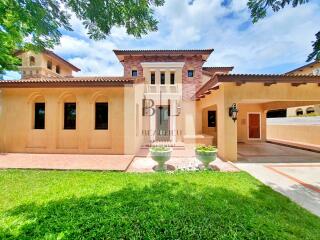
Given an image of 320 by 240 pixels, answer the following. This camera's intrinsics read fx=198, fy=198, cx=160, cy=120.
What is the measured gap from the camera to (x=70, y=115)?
13.0 meters

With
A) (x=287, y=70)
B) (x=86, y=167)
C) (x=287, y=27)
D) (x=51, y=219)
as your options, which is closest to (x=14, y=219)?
(x=51, y=219)

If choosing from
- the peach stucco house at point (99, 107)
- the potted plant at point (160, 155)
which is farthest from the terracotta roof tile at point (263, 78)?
the potted plant at point (160, 155)

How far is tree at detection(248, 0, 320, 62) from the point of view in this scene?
460 cm

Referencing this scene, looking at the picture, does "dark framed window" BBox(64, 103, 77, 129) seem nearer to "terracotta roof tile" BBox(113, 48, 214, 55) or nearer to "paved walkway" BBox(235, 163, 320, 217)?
"terracotta roof tile" BBox(113, 48, 214, 55)

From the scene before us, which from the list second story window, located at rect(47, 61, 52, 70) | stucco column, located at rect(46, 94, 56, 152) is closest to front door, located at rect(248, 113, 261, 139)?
stucco column, located at rect(46, 94, 56, 152)

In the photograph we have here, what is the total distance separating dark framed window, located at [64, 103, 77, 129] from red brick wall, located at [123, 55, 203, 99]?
7.88 meters

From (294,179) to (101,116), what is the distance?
10667mm

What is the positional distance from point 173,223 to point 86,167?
20.7 ft

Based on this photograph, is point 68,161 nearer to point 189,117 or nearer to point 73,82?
point 73,82

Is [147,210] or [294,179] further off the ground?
[147,210]

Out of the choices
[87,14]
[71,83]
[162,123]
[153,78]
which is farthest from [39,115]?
[87,14]

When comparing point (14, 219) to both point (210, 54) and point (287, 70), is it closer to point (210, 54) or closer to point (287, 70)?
point (210, 54)

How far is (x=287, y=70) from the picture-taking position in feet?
113

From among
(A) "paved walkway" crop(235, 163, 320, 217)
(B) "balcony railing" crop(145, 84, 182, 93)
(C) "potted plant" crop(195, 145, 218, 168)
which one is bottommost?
(A) "paved walkway" crop(235, 163, 320, 217)
